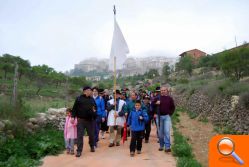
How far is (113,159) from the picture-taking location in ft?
27.4

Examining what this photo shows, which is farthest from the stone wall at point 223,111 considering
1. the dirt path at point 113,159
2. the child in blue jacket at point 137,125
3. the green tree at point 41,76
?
the green tree at point 41,76

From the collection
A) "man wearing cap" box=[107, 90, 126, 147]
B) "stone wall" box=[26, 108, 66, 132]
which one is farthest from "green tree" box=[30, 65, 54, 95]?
"man wearing cap" box=[107, 90, 126, 147]

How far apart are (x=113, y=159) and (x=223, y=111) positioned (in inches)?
497

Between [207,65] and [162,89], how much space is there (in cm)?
5671

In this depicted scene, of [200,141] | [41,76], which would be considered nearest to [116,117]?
[200,141]

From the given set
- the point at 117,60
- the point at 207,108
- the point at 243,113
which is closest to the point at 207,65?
the point at 207,108

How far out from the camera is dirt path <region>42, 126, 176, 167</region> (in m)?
7.78

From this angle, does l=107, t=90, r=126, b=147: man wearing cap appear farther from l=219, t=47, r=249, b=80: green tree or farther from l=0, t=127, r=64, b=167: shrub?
l=219, t=47, r=249, b=80: green tree

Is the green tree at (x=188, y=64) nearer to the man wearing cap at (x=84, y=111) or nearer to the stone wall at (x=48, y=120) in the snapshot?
the stone wall at (x=48, y=120)

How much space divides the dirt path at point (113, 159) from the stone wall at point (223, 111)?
6964mm

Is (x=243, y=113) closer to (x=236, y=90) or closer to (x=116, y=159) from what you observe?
(x=236, y=90)

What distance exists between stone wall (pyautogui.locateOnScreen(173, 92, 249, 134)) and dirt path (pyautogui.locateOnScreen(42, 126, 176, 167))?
6.96 m

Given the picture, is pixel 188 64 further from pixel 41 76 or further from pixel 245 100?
pixel 245 100

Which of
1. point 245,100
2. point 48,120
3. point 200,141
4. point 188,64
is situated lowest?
point 200,141
